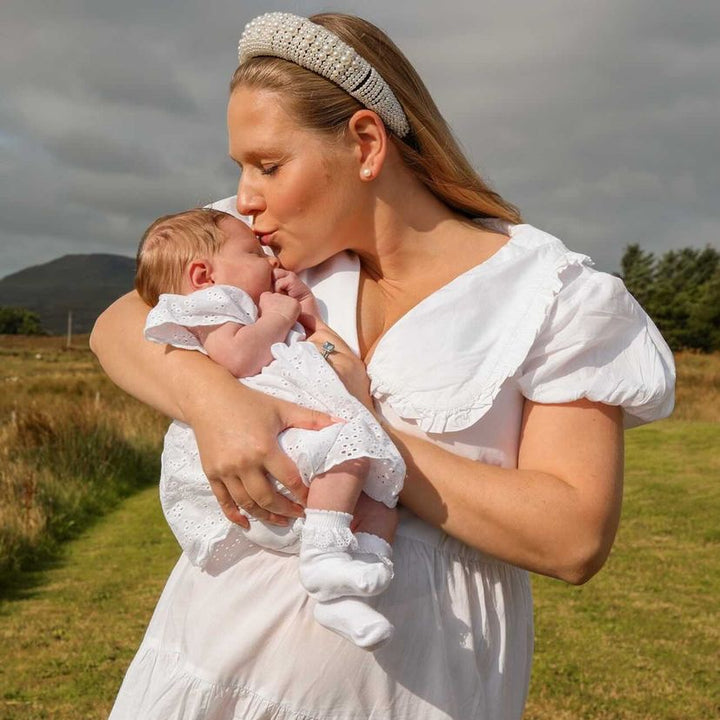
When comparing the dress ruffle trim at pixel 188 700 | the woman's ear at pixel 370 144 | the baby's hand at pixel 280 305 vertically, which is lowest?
the dress ruffle trim at pixel 188 700

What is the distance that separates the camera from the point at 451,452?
5.93 ft

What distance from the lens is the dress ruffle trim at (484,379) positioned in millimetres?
1787

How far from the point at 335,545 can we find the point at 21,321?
9853 centimetres

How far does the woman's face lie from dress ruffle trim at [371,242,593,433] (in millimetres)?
314

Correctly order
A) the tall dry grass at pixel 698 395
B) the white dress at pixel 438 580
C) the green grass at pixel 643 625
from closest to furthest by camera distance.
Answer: the white dress at pixel 438 580, the green grass at pixel 643 625, the tall dry grass at pixel 698 395

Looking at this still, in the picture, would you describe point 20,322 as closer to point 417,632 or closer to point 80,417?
point 80,417

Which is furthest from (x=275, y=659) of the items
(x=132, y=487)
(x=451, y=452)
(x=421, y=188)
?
(x=132, y=487)

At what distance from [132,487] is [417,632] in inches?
427

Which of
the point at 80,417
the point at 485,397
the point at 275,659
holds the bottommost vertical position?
the point at 80,417

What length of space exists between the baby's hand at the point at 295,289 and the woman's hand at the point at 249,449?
0.32 m

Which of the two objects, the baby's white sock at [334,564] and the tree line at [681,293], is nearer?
the baby's white sock at [334,564]

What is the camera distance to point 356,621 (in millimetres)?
1564

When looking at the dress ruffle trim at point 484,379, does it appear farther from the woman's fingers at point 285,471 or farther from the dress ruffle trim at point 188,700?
the dress ruffle trim at point 188,700

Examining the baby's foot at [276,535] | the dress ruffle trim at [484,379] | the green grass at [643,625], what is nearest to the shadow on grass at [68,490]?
the green grass at [643,625]
